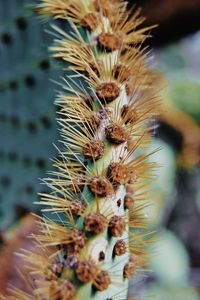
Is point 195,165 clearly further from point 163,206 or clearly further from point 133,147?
point 133,147

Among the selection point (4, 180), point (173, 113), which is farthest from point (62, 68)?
point (173, 113)

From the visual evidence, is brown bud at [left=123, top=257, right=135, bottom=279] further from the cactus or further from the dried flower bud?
the dried flower bud

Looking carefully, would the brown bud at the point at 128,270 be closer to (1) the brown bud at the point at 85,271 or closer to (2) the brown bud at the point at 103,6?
(1) the brown bud at the point at 85,271

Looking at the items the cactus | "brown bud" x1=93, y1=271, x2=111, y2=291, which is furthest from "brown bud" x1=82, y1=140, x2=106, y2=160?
"brown bud" x1=93, y1=271, x2=111, y2=291

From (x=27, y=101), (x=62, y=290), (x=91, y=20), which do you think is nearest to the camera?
(x=62, y=290)

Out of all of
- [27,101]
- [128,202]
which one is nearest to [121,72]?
[128,202]

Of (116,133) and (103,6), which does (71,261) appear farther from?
(103,6)

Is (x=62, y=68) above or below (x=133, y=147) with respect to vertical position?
above
